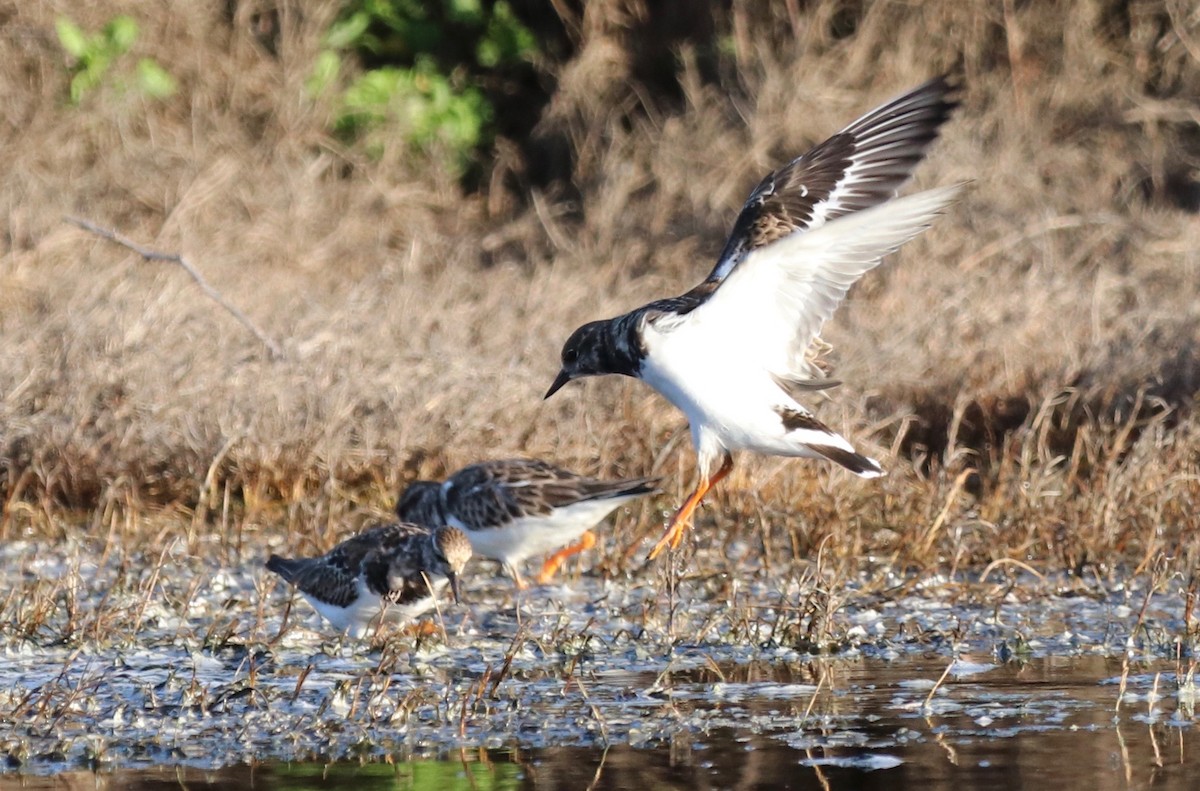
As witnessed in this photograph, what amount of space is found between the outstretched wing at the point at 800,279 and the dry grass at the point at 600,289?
0.87m

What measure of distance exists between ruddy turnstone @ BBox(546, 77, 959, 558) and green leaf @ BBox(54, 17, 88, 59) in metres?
7.44

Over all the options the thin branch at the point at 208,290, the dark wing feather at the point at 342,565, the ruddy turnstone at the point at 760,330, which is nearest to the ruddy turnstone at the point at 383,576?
the dark wing feather at the point at 342,565

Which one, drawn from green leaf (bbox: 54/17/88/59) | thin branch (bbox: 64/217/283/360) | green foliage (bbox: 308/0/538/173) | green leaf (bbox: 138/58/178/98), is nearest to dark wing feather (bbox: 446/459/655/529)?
thin branch (bbox: 64/217/283/360)

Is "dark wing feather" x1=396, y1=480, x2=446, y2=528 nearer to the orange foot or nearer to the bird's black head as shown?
the bird's black head

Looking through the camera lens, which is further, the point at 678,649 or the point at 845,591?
the point at 845,591

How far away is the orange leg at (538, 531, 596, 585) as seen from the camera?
7.88m

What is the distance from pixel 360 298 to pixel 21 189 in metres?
3.09

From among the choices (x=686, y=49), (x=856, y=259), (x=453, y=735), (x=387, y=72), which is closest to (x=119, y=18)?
(x=387, y=72)

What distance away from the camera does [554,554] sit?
8.14 m

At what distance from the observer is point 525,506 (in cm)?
750

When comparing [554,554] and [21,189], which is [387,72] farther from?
[554,554]

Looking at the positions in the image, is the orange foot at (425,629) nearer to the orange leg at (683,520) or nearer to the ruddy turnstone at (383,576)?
the ruddy turnstone at (383,576)

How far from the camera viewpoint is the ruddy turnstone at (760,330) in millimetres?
6797

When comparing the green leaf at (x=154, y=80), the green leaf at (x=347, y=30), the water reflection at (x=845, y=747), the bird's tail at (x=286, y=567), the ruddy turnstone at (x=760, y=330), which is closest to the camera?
the water reflection at (x=845, y=747)
